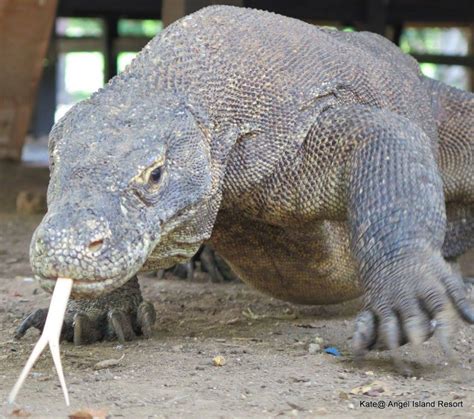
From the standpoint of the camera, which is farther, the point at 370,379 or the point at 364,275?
the point at 364,275

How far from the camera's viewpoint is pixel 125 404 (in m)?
2.96

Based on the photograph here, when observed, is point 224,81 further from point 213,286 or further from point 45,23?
point 45,23

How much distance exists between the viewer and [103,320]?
162 inches

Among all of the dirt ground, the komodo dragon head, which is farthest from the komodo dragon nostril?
the dirt ground

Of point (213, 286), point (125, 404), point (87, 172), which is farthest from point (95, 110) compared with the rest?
point (213, 286)

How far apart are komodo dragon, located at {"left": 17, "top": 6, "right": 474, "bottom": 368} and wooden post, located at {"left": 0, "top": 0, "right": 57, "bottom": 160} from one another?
484 centimetres

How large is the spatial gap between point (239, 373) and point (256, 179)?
0.75 metres

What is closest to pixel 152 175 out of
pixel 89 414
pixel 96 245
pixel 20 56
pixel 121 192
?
pixel 121 192

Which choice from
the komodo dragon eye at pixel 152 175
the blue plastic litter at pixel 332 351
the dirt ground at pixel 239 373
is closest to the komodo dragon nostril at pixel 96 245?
the komodo dragon eye at pixel 152 175

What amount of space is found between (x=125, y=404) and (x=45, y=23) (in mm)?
6587

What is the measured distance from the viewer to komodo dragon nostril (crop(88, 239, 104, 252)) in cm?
298

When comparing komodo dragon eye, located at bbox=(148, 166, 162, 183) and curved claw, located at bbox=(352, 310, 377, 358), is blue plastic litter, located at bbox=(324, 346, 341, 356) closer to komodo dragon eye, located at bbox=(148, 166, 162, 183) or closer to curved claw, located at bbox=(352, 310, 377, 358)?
curved claw, located at bbox=(352, 310, 377, 358)

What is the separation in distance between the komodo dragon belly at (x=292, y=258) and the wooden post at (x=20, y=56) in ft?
16.0

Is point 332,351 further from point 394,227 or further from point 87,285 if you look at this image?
point 87,285
